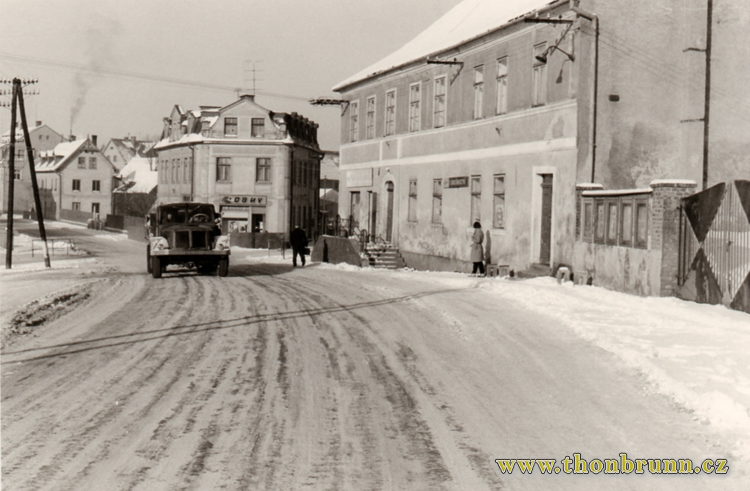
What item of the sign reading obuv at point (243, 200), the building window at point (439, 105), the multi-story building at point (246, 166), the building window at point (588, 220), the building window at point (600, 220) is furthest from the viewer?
the multi-story building at point (246, 166)

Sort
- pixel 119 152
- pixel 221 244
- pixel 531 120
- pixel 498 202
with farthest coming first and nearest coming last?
pixel 119 152 → pixel 221 244 → pixel 498 202 → pixel 531 120

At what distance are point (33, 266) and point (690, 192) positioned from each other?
24445 millimetres

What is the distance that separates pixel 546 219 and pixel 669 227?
6.31 metres

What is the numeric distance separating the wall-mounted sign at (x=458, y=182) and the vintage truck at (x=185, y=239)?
25.4ft

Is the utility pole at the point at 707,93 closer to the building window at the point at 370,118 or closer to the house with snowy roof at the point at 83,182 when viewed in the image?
the building window at the point at 370,118

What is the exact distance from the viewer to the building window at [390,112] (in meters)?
32.5

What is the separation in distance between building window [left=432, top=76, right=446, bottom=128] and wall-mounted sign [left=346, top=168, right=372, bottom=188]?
619cm

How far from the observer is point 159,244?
81.5 feet

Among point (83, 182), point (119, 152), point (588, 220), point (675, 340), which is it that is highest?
point (119, 152)

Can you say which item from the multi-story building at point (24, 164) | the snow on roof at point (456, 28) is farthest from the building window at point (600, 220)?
the multi-story building at point (24, 164)

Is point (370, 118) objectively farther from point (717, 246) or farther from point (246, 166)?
point (246, 166)

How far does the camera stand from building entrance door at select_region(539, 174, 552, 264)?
22.0 meters

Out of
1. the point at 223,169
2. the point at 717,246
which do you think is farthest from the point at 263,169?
the point at 717,246

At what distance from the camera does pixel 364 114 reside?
3553cm
